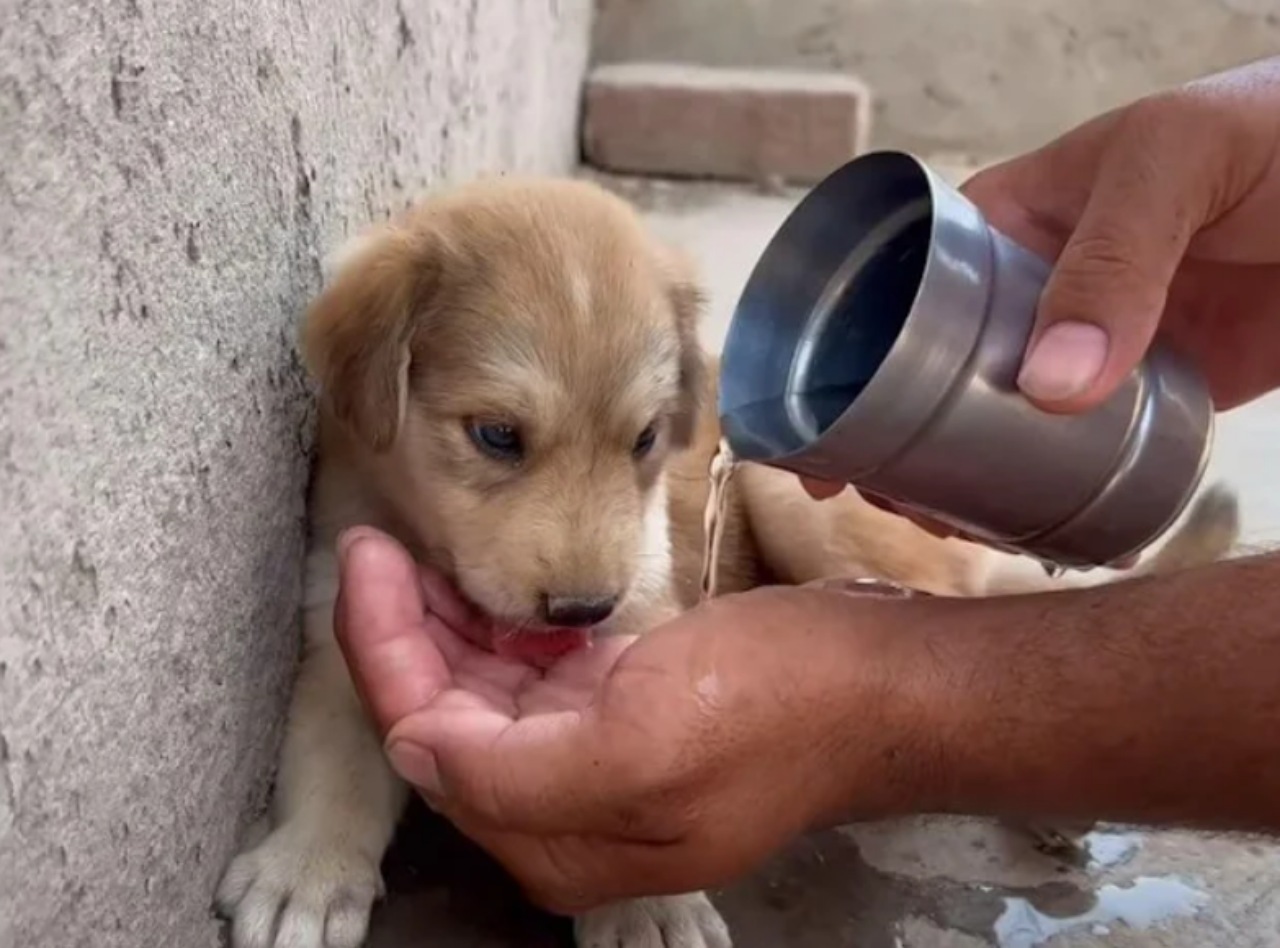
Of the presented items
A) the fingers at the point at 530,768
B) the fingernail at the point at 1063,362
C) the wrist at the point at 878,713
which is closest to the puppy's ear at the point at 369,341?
the fingers at the point at 530,768

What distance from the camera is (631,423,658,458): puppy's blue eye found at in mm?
2102

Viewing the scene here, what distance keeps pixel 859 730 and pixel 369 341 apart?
0.70 m

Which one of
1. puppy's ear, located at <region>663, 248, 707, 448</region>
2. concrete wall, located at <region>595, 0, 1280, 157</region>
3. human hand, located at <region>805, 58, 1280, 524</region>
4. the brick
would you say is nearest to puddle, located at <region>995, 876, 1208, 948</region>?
human hand, located at <region>805, 58, 1280, 524</region>

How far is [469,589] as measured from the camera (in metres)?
1.97

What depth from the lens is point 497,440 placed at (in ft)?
6.62

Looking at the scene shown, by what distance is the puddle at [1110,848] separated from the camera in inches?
85.6

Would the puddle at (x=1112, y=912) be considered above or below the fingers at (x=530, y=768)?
below

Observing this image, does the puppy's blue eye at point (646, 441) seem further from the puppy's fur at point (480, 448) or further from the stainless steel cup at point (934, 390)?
the stainless steel cup at point (934, 390)

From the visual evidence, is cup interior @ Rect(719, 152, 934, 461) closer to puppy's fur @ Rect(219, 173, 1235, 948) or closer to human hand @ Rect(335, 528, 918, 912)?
human hand @ Rect(335, 528, 918, 912)

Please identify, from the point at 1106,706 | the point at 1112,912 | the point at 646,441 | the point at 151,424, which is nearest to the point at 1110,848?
the point at 1112,912

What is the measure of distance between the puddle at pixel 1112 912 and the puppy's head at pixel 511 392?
581 mm

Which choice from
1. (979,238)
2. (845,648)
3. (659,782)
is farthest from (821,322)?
(659,782)

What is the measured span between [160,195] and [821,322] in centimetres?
63

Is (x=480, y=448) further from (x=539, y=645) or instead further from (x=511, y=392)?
(x=539, y=645)
